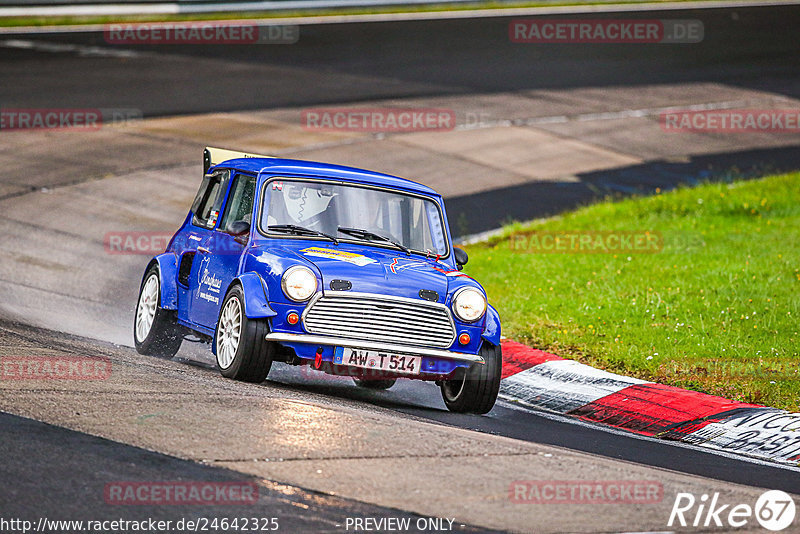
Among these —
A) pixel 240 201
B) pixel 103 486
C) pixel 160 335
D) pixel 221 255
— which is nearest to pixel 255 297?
pixel 221 255

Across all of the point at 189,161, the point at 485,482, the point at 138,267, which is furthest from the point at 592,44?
the point at 485,482

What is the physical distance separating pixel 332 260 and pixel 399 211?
1.13 m

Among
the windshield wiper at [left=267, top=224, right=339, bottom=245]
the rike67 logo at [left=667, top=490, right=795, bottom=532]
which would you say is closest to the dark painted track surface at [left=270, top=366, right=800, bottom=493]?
the rike67 logo at [left=667, top=490, right=795, bottom=532]

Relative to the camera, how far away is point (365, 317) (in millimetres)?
8320

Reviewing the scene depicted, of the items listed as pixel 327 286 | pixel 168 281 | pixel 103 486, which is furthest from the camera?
pixel 168 281

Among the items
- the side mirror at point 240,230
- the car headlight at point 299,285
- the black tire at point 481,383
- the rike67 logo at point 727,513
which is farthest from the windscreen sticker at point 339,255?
the rike67 logo at point 727,513

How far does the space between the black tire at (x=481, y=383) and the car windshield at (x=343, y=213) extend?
→ 3.65ft

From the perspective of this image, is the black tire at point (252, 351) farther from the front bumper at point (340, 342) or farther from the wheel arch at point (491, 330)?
the wheel arch at point (491, 330)

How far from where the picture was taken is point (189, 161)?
1989 cm

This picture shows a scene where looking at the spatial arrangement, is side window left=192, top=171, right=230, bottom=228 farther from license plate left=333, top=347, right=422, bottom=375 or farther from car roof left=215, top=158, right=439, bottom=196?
license plate left=333, top=347, right=422, bottom=375

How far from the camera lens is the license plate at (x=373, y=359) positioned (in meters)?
8.23

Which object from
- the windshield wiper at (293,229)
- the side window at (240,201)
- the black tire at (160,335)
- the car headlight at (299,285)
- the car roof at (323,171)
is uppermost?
the car roof at (323,171)

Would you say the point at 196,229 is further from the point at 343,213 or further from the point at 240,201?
the point at 343,213

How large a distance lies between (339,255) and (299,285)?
23.2 inches
